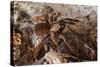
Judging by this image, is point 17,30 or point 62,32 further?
point 62,32

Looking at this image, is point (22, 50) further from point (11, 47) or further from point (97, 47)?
point (97, 47)

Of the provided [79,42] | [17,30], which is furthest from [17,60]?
[79,42]

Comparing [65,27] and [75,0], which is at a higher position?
[75,0]
